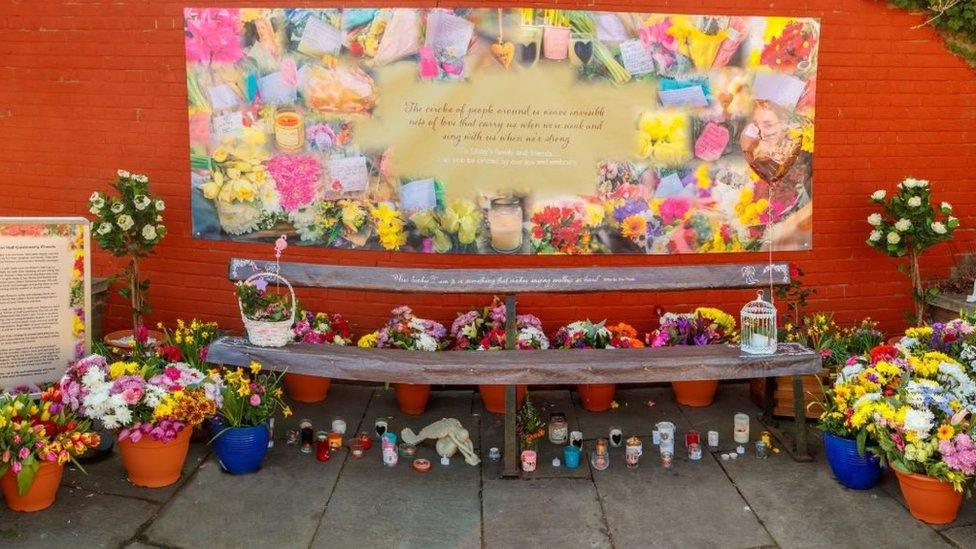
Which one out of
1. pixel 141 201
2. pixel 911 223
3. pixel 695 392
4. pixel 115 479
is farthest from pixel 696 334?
pixel 141 201

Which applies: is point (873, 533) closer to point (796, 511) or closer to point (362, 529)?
point (796, 511)

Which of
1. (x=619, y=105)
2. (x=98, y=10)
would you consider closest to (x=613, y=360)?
(x=619, y=105)

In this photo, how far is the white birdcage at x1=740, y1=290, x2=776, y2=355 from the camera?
5172 millimetres

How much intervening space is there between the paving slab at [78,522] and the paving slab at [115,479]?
64 millimetres

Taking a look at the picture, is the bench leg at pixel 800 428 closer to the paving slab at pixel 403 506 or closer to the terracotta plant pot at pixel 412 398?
the paving slab at pixel 403 506

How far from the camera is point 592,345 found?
6094 mm

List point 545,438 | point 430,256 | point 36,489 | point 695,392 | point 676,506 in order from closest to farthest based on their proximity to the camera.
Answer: point 36,489, point 676,506, point 545,438, point 695,392, point 430,256

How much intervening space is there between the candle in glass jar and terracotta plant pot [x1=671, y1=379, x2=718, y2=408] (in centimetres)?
65

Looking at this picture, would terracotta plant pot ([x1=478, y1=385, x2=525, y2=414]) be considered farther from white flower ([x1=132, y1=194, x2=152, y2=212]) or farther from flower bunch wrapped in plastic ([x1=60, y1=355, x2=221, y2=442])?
white flower ([x1=132, y1=194, x2=152, y2=212])

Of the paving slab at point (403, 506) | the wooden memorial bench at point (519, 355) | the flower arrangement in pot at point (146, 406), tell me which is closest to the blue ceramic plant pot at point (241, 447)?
the flower arrangement in pot at point (146, 406)

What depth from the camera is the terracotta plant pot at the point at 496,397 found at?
594 centimetres

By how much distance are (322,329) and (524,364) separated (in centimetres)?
179

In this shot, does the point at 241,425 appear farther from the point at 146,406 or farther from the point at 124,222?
the point at 124,222

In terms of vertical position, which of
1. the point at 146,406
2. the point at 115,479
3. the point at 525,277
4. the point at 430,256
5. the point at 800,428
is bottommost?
the point at 115,479
